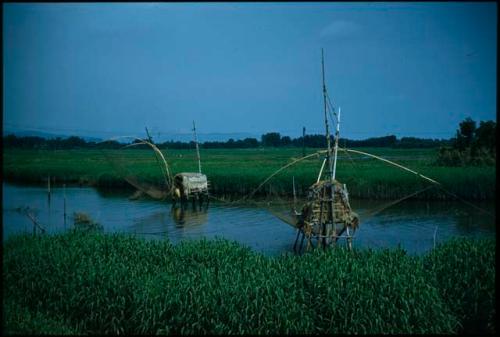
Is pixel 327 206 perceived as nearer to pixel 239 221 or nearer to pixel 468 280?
pixel 468 280

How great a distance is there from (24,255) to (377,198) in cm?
1535

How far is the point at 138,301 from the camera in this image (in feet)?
25.4

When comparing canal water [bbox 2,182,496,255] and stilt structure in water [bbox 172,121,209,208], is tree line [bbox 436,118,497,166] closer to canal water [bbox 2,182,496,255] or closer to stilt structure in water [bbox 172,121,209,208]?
canal water [bbox 2,182,496,255]

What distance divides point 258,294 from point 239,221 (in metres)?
10.2

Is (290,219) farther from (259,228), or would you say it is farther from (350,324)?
(350,324)


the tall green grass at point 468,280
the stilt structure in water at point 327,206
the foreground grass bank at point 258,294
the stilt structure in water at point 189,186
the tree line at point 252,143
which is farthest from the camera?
the tree line at point 252,143

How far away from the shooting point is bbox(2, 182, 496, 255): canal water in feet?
47.6

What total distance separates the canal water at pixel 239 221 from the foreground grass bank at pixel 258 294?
3.10 meters

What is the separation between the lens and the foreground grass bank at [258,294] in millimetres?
7430

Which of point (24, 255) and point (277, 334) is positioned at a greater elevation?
point (24, 255)

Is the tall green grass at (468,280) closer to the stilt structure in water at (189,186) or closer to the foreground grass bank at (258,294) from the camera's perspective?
the foreground grass bank at (258,294)

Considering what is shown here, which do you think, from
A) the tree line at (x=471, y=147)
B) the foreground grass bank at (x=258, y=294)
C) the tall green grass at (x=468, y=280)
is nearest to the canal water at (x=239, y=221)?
the tall green grass at (x=468, y=280)

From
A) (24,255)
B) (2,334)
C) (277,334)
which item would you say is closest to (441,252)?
(277,334)

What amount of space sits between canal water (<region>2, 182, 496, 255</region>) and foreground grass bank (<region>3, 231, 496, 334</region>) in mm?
3096
